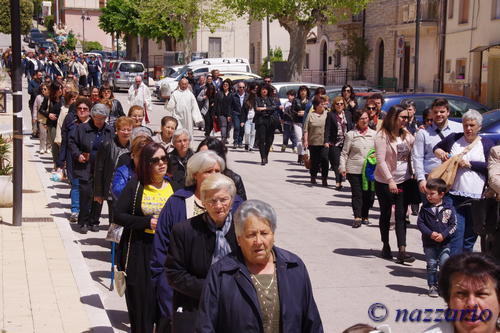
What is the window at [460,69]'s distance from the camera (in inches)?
1407

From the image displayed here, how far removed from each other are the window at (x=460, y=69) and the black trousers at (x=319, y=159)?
21083 mm

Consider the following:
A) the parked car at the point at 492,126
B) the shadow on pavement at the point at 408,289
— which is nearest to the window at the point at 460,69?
the parked car at the point at 492,126

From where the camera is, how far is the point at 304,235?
11695 mm

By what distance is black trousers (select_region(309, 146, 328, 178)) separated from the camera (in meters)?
15.8

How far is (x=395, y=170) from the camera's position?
10.1 metres

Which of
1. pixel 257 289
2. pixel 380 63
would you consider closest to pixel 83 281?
pixel 257 289

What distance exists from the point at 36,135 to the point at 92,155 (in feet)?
42.1

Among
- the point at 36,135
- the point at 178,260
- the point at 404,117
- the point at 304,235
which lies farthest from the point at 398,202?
the point at 36,135

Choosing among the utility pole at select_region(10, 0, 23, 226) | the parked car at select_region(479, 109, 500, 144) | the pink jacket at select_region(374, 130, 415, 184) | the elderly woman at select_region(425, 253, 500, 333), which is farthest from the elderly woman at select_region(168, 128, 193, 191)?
the parked car at select_region(479, 109, 500, 144)

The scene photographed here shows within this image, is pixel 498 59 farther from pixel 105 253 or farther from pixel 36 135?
pixel 105 253

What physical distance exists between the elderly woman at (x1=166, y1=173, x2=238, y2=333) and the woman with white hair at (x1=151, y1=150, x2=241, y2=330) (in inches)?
14.4

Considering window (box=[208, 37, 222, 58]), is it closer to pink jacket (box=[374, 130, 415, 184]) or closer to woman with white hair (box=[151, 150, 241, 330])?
pink jacket (box=[374, 130, 415, 184])

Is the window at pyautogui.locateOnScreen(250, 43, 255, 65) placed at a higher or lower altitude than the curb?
higher

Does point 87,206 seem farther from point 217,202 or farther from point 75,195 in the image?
point 217,202
